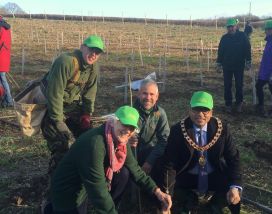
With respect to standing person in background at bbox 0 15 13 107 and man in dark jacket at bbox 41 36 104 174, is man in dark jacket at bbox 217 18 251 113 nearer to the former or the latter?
standing person in background at bbox 0 15 13 107

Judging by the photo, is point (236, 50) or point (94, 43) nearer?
point (94, 43)

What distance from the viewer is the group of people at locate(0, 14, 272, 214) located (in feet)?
10.6

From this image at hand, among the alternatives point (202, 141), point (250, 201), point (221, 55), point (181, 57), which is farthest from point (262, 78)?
point (181, 57)

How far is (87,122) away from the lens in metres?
4.56

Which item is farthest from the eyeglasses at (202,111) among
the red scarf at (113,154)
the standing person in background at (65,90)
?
the standing person in background at (65,90)

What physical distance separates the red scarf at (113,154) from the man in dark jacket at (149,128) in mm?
823

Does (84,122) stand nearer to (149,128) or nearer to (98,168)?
(149,128)

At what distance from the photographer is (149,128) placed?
4543mm

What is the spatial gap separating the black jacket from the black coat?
15.8ft

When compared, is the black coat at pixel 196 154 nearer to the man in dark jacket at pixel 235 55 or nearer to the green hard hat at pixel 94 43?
the green hard hat at pixel 94 43

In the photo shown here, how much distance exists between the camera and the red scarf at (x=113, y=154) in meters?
3.22

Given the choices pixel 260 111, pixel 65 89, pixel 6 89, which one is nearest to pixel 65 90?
pixel 65 89

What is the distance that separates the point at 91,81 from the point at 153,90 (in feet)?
2.28

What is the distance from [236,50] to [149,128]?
A: 15.1 ft
